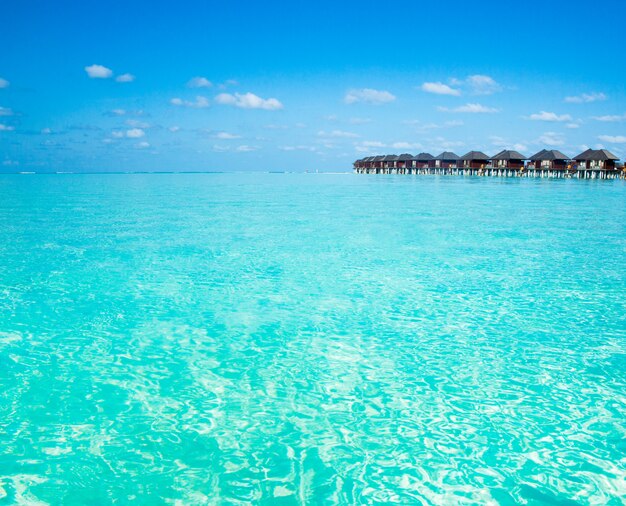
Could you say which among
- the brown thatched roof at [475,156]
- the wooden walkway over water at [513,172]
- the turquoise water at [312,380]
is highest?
the brown thatched roof at [475,156]

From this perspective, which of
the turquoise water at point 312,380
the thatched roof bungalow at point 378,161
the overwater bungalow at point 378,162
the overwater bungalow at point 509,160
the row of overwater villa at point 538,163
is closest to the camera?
the turquoise water at point 312,380

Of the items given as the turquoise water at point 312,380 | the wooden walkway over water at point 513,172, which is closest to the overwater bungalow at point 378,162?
the wooden walkway over water at point 513,172

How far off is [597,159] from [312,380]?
210 feet

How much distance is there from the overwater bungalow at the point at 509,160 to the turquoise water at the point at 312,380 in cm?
5913

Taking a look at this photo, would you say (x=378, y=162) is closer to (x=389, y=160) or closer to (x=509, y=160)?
(x=389, y=160)

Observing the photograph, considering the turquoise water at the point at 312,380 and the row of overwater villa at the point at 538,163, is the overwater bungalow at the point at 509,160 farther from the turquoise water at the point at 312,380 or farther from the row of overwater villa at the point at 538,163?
the turquoise water at the point at 312,380

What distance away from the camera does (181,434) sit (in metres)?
3.63

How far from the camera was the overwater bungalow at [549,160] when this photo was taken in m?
61.0

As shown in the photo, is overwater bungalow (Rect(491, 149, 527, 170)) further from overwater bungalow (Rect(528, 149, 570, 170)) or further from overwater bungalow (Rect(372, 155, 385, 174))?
overwater bungalow (Rect(372, 155, 385, 174))

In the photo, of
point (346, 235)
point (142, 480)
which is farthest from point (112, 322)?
point (346, 235)

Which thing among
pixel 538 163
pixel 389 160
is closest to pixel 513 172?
pixel 538 163

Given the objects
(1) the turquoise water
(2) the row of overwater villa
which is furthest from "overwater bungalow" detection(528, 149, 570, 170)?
(1) the turquoise water

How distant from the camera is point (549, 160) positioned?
2491 inches

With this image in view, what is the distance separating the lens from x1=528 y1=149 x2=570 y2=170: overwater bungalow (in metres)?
61.0
